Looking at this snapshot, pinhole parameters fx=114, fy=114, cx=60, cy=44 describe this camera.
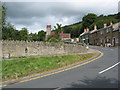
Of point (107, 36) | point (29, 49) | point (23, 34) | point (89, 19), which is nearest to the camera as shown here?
point (29, 49)

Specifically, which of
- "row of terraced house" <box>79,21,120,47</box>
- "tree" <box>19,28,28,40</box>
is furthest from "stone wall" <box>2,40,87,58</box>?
"tree" <box>19,28,28,40</box>

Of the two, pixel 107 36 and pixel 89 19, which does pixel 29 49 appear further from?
pixel 89 19

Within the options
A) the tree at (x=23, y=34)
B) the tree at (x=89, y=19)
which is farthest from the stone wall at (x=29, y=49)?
the tree at (x=89, y=19)

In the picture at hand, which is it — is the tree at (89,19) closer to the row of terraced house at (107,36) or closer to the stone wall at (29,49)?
the row of terraced house at (107,36)

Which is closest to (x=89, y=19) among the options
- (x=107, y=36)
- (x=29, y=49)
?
(x=107, y=36)

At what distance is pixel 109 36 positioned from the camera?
39406 mm

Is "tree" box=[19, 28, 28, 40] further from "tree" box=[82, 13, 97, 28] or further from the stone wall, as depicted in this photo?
the stone wall

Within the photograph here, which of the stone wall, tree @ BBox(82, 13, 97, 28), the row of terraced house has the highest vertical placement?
tree @ BBox(82, 13, 97, 28)

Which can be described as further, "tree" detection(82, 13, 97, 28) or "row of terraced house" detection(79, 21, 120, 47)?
"tree" detection(82, 13, 97, 28)

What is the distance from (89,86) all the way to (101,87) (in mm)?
614

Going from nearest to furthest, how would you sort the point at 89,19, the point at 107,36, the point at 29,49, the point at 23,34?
the point at 29,49, the point at 107,36, the point at 23,34, the point at 89,19

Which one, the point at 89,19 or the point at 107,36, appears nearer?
the point at 107,36

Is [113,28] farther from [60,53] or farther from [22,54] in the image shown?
[22,54]

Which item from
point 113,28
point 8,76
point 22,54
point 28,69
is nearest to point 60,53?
point 22,54
